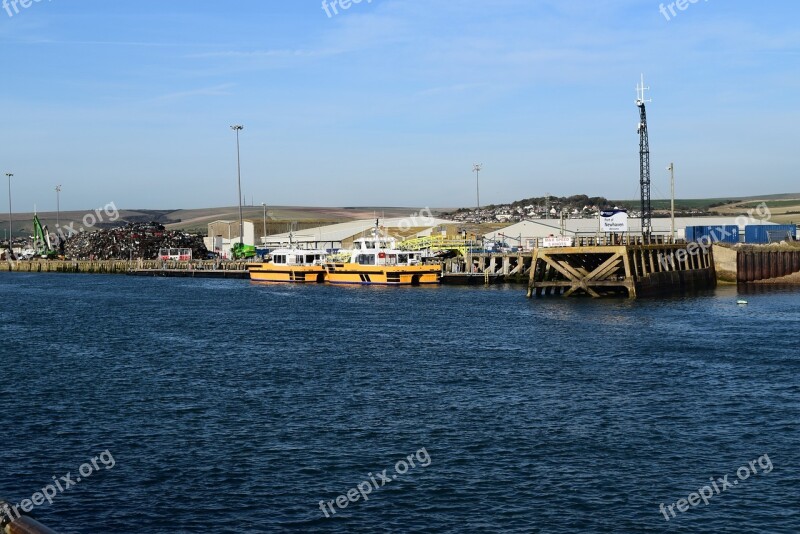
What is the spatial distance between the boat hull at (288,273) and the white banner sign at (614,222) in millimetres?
38831

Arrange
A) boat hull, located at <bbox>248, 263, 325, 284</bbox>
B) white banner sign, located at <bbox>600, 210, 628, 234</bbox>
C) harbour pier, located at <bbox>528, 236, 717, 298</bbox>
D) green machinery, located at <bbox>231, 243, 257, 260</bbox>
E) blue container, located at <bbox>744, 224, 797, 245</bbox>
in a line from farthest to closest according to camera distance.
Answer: green machinery, located at <bbox>231, 243, 257, 260</bbox>
boat hull, located at <bbox>248, 263, 325, 284</bbox>
blue container, located at <bbox>744, 224, 797, 245</bbox>
white banner sign, located at <bbox>600, 210, 628, 234</bbox>
harbour pier, located at <bbox>528, 236, 717, 298</bbox>

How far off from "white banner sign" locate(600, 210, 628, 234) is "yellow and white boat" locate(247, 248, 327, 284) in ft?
127

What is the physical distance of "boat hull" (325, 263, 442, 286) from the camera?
10006 cm

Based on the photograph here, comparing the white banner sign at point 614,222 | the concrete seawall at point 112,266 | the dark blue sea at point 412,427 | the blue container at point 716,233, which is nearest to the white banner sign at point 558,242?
the white banner sign at point 614,222

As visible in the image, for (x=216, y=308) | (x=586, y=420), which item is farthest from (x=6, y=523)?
(x=216, y=308)

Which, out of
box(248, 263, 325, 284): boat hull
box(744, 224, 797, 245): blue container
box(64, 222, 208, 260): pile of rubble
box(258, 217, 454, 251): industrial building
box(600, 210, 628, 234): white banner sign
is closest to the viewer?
box(600, 210, 628, 234): white banner sign

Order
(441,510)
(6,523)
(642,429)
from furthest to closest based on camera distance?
(642,429), (441,510), (6,523)

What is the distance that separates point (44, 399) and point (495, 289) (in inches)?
2465

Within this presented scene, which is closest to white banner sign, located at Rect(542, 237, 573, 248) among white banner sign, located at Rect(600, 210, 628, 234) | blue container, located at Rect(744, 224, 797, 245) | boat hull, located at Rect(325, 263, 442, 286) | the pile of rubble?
white banner sign, located at Rect(600, 210, 628, 234)

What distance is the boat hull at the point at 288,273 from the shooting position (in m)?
112

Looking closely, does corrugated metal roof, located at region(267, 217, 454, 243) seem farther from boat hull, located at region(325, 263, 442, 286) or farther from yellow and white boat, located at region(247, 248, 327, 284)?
boat hull, located at region(325, 263, 442, 286)

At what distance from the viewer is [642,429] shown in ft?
98.6

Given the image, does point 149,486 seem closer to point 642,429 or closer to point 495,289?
point 642,429

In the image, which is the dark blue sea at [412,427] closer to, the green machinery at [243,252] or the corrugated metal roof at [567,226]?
the corrugated metal roof at [567,226]
